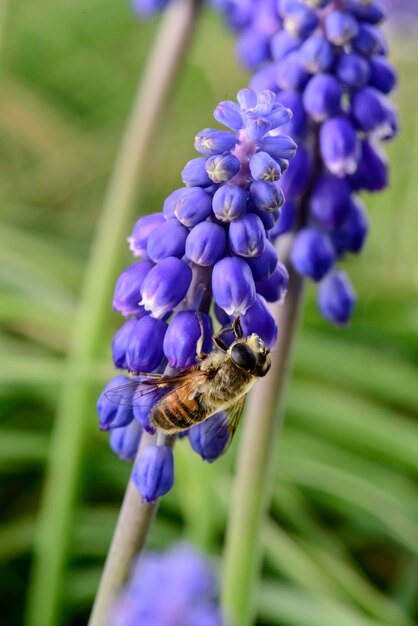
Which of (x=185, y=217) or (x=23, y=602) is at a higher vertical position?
(x=185, y=217)

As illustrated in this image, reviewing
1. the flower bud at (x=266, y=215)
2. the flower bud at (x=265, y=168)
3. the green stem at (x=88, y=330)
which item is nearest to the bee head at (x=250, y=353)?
the flower bud at (x=266, y=215)

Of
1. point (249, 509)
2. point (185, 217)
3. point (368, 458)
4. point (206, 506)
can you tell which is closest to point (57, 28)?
point (368, 458)

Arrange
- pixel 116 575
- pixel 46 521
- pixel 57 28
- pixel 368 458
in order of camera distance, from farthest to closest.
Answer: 1. pixel 57 28
2. pixel 368 458
3. pixel 46 521
4. pixel 116 575

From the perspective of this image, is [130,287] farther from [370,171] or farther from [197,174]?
[370,171]

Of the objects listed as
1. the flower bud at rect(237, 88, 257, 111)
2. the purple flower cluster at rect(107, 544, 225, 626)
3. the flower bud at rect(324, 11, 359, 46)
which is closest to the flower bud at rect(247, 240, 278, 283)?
the flower bud at rect(237, 88, 257, 111)

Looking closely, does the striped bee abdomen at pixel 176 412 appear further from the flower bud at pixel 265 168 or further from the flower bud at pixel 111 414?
the flower bud at pixel 265 168

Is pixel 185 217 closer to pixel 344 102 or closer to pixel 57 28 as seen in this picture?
pixel 344 102

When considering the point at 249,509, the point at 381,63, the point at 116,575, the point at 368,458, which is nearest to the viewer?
the point at 116,575
